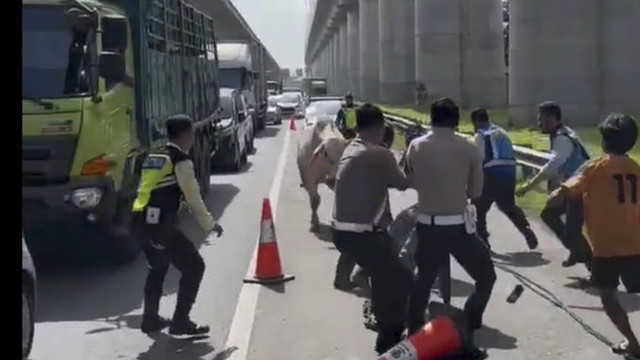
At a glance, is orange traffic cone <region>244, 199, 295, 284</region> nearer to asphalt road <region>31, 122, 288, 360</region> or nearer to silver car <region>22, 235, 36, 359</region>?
asphalt road <region>31, 122, 288, 360</region>

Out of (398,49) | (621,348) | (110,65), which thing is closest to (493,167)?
(110,65)

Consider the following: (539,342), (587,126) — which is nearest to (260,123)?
(587,126)

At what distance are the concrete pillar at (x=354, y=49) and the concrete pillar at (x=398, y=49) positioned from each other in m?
23.6

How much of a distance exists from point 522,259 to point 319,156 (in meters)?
2.75

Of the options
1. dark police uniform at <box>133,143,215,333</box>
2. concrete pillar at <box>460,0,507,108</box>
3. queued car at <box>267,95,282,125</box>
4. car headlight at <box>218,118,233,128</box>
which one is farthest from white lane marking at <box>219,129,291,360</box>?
queued car at <box>267,95,282,125</box>

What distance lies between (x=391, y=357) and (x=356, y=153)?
58.4 inches

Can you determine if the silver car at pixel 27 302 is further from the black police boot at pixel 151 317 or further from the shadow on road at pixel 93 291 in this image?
the shadow on road at pixel 93 291

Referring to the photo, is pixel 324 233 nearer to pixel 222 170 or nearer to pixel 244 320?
pixel 244 320

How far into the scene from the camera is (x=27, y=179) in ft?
39.9

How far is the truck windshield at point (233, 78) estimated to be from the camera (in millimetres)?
37469

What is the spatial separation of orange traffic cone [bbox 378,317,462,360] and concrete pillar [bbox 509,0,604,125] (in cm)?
2575

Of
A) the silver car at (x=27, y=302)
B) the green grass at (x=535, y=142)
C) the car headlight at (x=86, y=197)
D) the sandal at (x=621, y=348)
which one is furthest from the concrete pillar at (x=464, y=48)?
the silver car at (x=27, y=302)

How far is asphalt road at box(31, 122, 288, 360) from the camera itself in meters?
9.43
